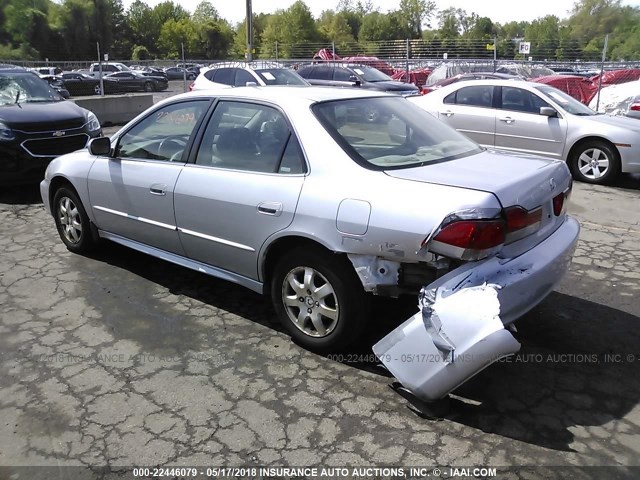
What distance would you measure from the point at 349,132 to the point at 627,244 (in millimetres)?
3621

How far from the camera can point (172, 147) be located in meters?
4.32

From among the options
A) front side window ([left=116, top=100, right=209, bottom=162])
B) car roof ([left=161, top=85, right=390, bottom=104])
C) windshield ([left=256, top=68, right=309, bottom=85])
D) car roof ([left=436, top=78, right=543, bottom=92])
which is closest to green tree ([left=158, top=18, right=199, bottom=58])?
windshield ([left=256, top=68, right=309, bottom=85])

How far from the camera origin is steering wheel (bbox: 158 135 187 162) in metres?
4.22

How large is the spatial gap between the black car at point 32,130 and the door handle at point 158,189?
13.6ft

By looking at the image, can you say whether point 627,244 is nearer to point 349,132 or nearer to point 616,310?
point 616,310

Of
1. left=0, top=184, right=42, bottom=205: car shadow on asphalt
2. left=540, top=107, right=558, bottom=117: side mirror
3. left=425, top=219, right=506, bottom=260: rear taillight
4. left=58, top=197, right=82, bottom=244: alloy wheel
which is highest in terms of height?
left=540, top=107, right=558, bottom=117: side mirror

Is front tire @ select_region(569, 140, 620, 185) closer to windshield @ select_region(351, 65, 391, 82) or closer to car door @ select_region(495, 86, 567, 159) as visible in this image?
car door @ select_region(495, 86, 567, 159)

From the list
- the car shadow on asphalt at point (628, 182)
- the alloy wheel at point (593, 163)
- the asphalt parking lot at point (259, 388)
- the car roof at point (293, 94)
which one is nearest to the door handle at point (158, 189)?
the car roof at point (293, 94)

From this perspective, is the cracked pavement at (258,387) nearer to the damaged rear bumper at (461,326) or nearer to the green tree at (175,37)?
the damaged rear bumper at (461,326)

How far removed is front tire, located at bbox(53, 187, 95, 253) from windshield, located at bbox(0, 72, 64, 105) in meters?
3.86

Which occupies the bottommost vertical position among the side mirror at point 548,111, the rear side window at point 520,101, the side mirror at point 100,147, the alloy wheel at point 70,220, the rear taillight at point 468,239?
the alloy wheel at point 70,220

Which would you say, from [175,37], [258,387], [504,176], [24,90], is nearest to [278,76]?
[24,90]

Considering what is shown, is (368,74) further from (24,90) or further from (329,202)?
(329,202)

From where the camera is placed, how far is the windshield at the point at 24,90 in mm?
8461
